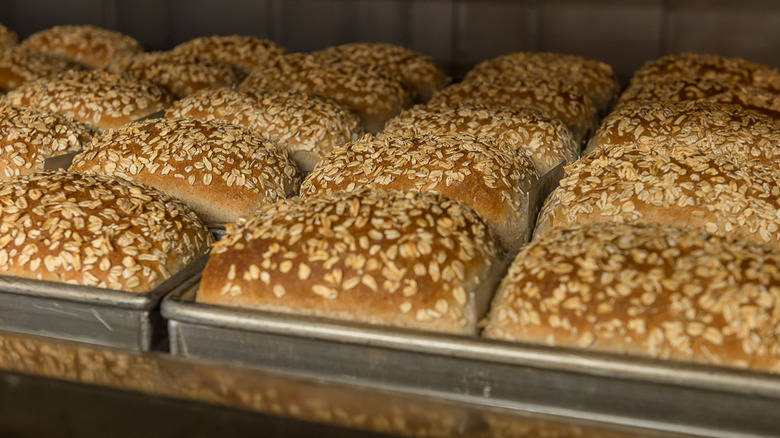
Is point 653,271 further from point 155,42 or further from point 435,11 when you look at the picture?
point 155,42

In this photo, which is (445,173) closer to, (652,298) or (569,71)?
(652,298)

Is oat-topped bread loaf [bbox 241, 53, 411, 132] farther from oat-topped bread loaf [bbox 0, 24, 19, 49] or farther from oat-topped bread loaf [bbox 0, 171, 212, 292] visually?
oat-topped bread loaf [bbox 0, 24, 19, 49]

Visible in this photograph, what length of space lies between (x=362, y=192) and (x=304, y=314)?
1.29 ft

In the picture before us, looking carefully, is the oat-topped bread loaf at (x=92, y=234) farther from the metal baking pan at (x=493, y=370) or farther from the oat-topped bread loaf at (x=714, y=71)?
the oat-topped bread loaf at (x=714, y=71)

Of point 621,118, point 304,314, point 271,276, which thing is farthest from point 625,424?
point 621,118

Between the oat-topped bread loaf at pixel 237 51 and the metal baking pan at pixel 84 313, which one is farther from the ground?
the oat-topped bread loaf at pixel 237 51

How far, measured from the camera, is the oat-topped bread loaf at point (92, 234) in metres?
1.70

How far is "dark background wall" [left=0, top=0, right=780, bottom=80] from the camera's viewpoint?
13.8ft

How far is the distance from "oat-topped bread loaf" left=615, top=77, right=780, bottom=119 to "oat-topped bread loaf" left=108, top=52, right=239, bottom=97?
1.82m

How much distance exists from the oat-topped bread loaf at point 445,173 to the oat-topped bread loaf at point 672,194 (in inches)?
4.4

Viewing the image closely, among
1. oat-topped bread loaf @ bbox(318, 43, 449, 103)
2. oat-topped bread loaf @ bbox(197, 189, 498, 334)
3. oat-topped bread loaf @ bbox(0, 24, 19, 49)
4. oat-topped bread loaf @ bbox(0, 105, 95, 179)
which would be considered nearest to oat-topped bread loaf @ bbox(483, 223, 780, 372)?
oat-topped bread loaf @ bbox(197, 189, 498, 334)

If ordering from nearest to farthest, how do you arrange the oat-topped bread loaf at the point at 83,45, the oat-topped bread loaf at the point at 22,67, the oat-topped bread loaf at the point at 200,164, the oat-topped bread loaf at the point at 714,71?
the oat-topped bread loaf at the point at 200,164, the oat-topped bread loaf at the point at 714,71, the oat-topped bread loaf at the point at 22,67, the oat-topped bread loaf at the point at 83,45

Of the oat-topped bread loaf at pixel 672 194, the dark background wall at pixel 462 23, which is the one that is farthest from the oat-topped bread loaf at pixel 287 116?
the dark background wall at pixel 462 23

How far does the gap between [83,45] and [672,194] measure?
3455mm
